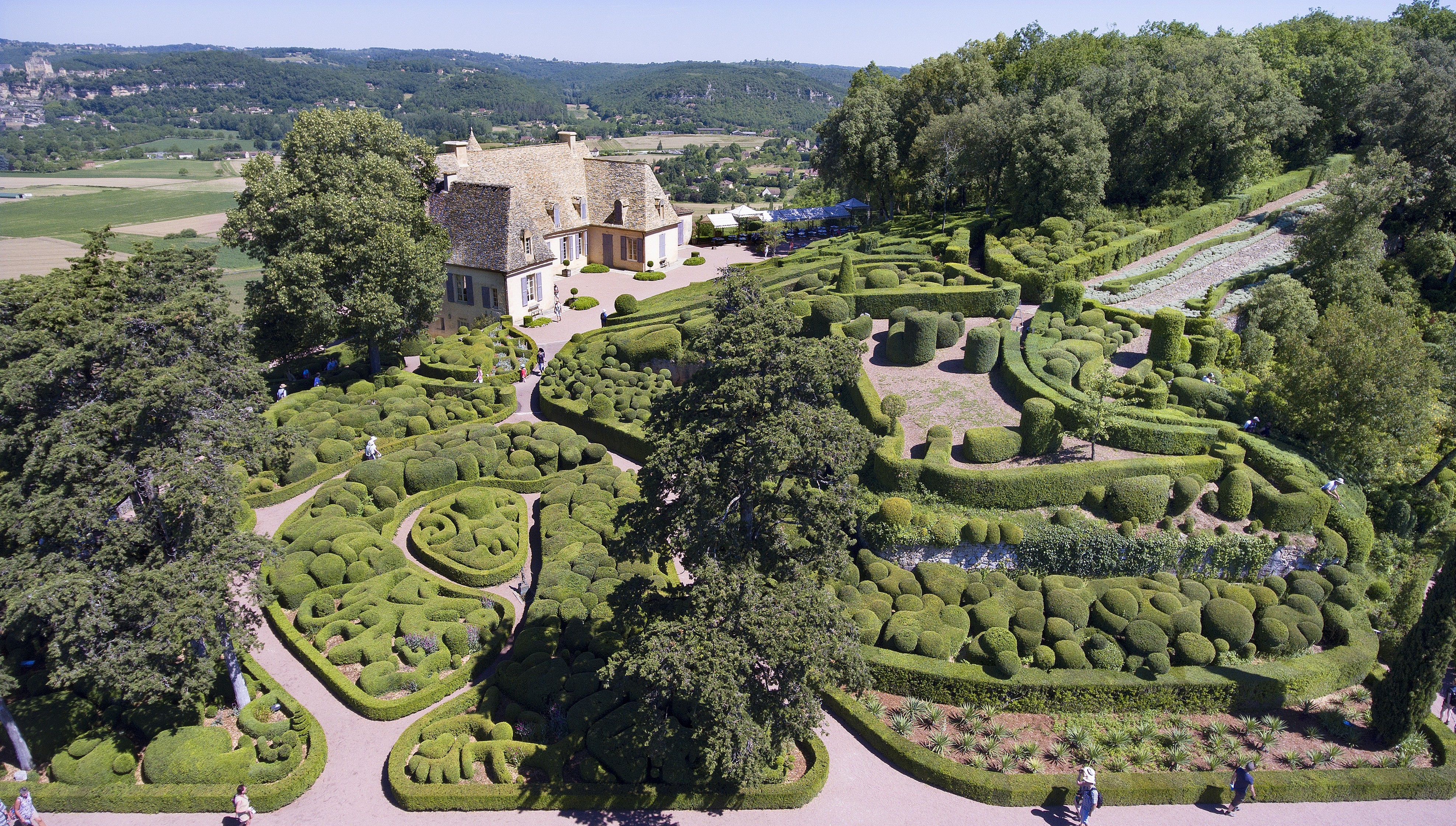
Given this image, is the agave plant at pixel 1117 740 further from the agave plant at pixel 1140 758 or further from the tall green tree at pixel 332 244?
the tall green tree at pixel 332 244

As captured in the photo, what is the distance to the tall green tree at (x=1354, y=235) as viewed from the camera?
40.9 m

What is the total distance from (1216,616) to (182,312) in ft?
101

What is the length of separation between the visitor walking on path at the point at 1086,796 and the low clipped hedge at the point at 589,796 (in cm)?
624

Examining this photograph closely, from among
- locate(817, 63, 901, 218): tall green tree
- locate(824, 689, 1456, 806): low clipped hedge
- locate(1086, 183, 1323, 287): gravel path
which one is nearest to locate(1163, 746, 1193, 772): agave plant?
locate(824, 689, 1456, 806): low clipped hedge

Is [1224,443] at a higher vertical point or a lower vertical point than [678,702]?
higher

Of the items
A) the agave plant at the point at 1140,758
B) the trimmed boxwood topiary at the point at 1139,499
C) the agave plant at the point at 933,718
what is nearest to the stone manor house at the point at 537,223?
the trimmed boxwood topiary at the point at 1139,499

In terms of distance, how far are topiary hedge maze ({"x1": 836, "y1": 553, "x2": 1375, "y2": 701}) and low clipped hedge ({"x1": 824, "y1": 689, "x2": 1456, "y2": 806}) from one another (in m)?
→ 2.97

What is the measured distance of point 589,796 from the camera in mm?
19188

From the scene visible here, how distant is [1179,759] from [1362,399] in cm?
1699

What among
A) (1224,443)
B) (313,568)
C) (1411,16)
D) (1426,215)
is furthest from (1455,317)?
(1411,16)

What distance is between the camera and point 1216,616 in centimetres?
2427

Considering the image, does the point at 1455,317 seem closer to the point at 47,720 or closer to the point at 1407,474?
the point at 1407,474

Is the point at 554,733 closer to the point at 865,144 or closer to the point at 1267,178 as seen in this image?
the point at 865,144

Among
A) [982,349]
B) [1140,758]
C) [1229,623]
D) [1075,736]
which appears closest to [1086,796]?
[1075,736]
